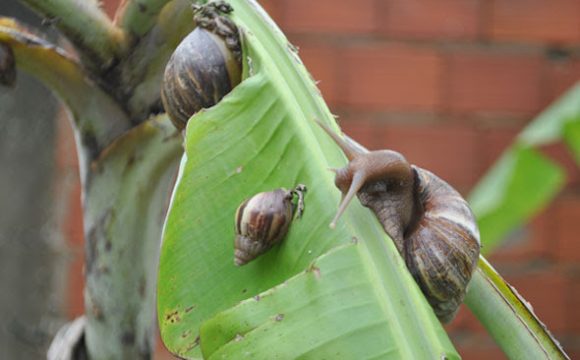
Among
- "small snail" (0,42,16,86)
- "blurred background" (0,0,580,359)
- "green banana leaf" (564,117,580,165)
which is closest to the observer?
"small snail" (0,42,16,86)

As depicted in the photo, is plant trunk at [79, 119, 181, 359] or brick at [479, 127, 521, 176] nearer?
plant trunk at [79, 119, 181, 359]

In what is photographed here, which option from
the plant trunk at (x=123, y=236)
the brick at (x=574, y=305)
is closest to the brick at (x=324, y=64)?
the brick at (x=574, y=305)

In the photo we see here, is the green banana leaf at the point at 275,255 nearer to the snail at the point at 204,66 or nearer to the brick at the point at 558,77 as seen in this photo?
the snail at the point at 204,66

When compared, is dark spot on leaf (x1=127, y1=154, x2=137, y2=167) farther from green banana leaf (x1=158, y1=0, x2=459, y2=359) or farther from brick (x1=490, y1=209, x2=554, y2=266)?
brick (x1=490, y1=209, x2=554, y2=266)

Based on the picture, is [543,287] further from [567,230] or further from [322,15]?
[322,15]

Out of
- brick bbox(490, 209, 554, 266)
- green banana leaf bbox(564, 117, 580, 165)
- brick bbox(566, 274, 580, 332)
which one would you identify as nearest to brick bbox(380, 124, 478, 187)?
brick bbox(490, 209, 554, 266)

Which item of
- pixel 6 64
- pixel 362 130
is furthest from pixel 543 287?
pixel 6 64
